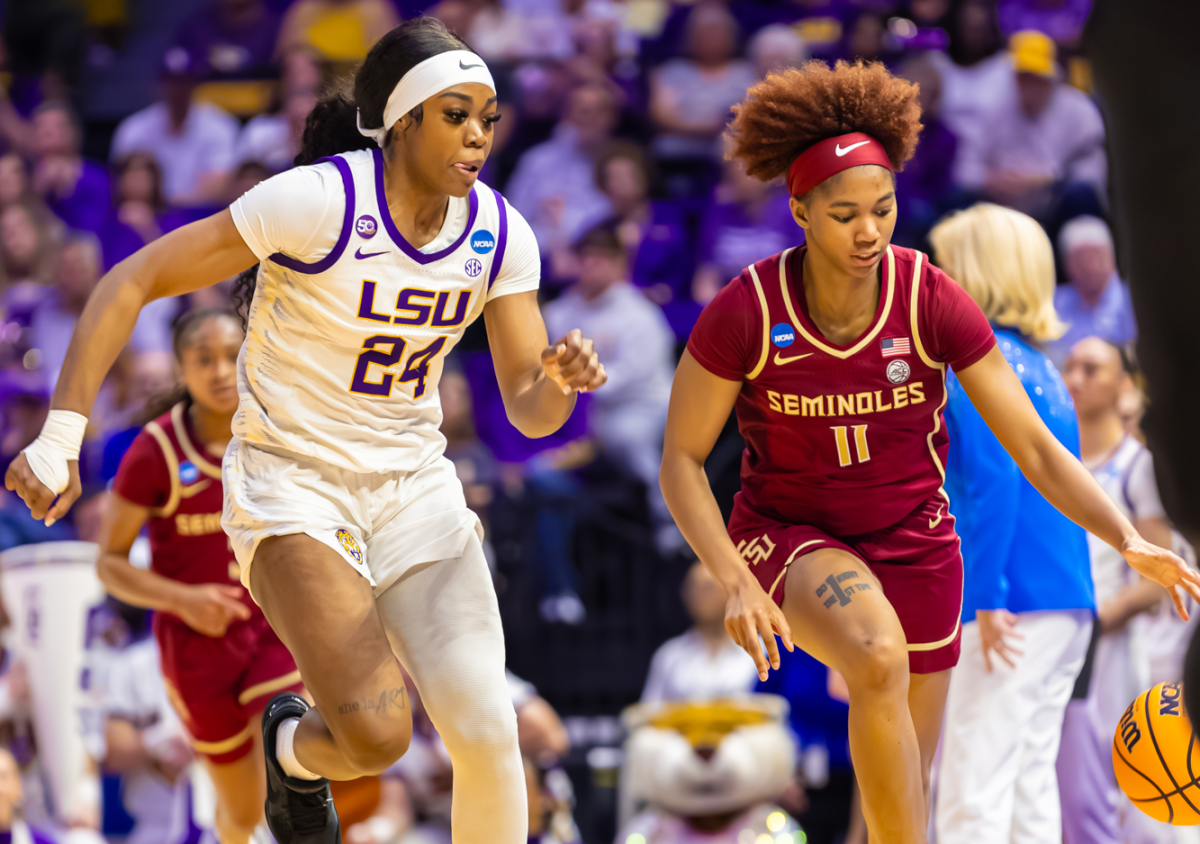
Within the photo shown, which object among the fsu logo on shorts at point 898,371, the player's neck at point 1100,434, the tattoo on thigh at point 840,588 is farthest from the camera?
the player's neck at point 1100,434

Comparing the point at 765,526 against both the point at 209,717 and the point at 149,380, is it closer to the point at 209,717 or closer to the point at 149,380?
the point at 209,717

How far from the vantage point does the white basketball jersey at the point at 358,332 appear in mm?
3307

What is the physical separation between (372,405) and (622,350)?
416cm

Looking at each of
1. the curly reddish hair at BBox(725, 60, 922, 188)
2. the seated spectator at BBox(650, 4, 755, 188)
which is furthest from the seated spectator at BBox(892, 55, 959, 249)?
the curly reddish hair at BBox(725, 60, 922, 188)

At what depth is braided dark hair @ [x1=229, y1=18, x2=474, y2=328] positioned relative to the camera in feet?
11.0

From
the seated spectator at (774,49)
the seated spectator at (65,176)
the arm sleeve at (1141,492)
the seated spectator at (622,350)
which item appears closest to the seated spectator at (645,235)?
the seated spectator at (622,350)

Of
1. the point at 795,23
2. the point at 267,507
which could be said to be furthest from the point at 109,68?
the point at 267,507

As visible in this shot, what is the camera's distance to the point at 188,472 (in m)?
4.75

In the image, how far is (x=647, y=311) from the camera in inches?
298

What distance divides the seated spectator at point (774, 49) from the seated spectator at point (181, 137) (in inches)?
140

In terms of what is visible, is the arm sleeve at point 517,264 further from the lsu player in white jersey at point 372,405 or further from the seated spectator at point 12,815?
the seated spectator at point 12,815

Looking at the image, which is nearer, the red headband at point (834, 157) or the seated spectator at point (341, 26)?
the red headband at point (834, 157)

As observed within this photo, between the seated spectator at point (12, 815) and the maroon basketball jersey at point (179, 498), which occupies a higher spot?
the maroon basketball jersey at point (179, 498)

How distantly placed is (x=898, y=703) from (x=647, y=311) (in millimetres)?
4625
